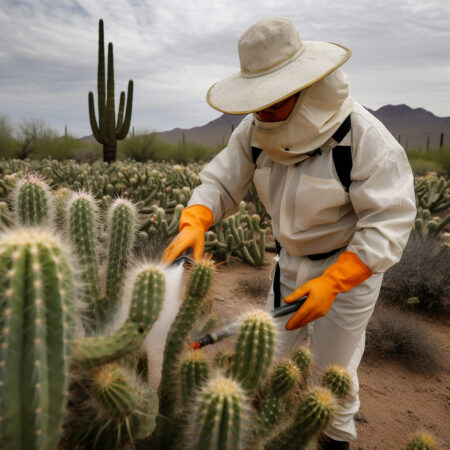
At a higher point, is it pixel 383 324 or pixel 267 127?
pixel 267 127

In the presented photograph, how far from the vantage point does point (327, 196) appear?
2521mm

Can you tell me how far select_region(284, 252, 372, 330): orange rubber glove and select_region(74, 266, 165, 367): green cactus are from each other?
0.89 metres

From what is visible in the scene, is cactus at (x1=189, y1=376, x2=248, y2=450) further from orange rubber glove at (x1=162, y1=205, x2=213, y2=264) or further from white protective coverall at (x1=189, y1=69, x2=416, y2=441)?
white protective coverall at (x1=189, y1=69, x2=416, y2=441)

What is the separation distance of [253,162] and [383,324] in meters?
2.48

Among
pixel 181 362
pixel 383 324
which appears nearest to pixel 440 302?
pixel 383 324

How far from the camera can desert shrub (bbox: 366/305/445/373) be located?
4188 mm

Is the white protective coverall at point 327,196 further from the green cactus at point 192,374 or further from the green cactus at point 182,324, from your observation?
the green cactus at point 192,374

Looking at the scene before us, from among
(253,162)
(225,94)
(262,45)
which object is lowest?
(253,162)

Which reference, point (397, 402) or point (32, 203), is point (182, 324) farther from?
point (397, 402)

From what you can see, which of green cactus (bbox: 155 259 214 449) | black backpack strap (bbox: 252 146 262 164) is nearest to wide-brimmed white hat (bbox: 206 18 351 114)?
black backpack strap (bbox: 252 146 262 164)

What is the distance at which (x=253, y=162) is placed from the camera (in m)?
3.09

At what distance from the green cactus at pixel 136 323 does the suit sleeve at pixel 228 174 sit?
4.70ft

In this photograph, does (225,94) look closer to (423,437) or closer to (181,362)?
(181,362)

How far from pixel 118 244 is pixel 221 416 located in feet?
3.96
